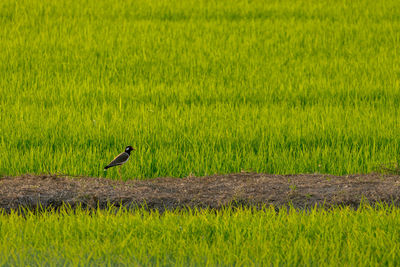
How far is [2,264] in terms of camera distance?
464 centimetres

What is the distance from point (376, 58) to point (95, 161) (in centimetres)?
699

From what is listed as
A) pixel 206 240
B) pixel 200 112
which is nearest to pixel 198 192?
pixel 206 240

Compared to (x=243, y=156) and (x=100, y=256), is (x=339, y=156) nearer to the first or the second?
(x=243, y=156)

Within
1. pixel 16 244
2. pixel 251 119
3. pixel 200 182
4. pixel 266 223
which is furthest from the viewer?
pixel 251 119

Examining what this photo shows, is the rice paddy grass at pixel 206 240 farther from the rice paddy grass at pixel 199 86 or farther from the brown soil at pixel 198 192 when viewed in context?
the rice paddy grass at pixel 199 86

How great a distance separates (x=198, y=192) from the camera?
6.59 metres

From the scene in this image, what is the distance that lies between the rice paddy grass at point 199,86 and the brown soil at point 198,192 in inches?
31.4

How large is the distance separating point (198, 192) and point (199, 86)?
499cm

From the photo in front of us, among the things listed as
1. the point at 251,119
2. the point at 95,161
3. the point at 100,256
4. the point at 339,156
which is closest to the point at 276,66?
the point at 251,119

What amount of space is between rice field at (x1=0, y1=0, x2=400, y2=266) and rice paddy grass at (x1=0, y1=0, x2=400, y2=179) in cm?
3

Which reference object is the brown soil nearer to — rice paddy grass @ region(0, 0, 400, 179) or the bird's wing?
the bird's wing

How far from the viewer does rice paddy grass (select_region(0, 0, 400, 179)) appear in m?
8.28

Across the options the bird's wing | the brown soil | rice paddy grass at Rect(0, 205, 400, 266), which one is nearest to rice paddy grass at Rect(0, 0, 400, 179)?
the bird's wing

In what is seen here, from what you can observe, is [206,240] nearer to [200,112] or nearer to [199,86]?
[200,112]
